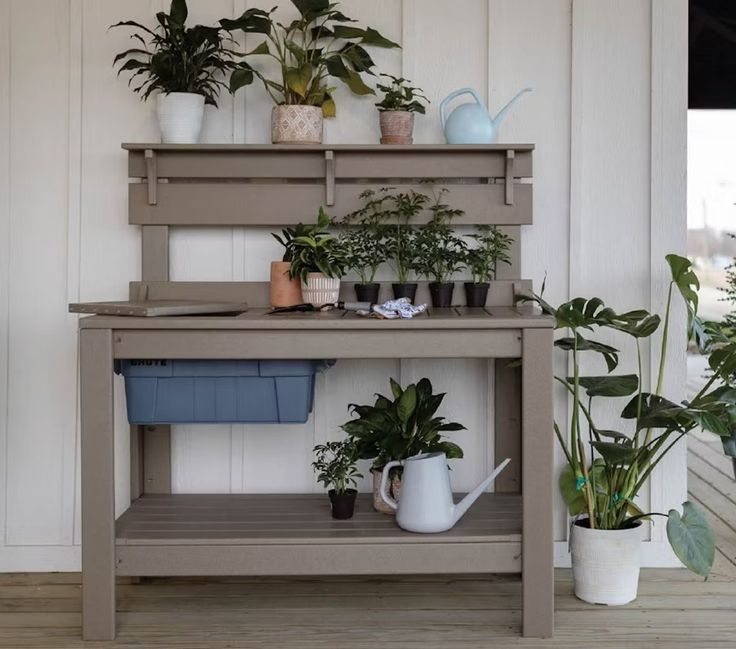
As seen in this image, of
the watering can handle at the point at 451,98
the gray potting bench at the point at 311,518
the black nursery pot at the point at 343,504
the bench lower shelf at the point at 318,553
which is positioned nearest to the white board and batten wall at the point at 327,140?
the watering can handle at the point at 451,98

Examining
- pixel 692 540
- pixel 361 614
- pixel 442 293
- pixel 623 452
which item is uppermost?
pixel 442 293

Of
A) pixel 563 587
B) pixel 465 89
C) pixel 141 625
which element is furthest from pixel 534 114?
pixel 141 625

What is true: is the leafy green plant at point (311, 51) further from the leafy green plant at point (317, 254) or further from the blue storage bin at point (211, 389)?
the blue storage bin at point (211, 389)

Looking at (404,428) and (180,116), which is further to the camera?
(180,116)

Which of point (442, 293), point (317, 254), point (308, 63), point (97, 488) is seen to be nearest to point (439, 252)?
point (442, 293)

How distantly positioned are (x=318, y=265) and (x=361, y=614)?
3.60 ft

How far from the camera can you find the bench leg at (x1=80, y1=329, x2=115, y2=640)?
2.65 meters

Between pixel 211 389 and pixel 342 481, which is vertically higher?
pixel 211 389

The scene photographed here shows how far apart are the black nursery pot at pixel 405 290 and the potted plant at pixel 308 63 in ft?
1.84

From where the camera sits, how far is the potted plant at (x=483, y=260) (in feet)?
10.1

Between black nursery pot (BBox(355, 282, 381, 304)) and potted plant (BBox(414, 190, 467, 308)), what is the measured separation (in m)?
0.16

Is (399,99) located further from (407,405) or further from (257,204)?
(407,405)

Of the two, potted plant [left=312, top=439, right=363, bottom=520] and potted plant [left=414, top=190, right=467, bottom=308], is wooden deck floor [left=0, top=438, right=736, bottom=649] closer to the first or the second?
potted plant [left=312, top=439, right=363, bottom=520]

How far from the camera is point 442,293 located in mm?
3094
